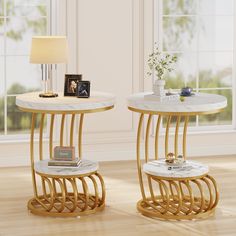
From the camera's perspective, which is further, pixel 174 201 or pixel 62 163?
pixel 174 201

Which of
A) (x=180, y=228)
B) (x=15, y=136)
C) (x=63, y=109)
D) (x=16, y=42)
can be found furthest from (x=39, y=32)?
(x=180, y=228)

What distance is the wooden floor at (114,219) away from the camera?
5.14 metres

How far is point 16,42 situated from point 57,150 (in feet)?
7.51

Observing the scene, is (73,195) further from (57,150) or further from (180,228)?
(180,228)

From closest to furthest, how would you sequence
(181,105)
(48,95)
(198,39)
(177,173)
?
1. (181,105)
2. (177,173)
3. (48,95)
4. (198,39)

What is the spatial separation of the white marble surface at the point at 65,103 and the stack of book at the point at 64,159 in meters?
0.38

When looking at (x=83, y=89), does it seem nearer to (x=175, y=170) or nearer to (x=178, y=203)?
(x=175, y=170)

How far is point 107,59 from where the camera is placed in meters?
7.43

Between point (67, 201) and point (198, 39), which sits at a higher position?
point (198, 39)

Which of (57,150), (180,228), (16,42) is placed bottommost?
(180,228)

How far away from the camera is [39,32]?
24.7ft

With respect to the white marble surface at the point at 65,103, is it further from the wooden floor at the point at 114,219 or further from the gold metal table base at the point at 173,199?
the wooden floor at the point at 114,219

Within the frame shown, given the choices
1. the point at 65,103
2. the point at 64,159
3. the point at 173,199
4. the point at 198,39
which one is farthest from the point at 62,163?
the point at 198,39

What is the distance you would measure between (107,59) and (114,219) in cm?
239
